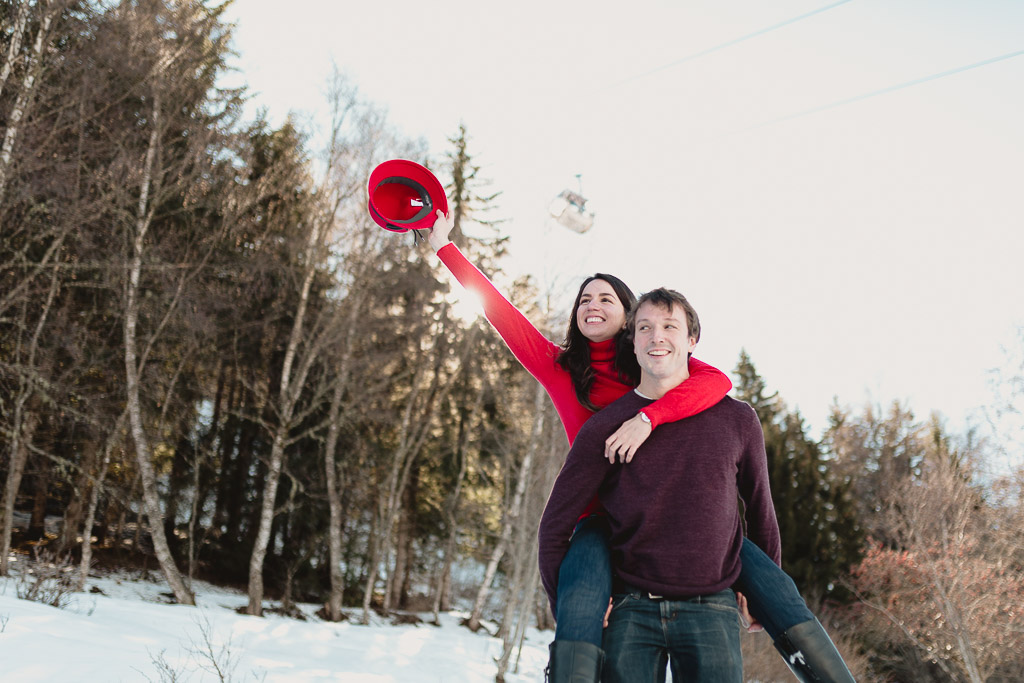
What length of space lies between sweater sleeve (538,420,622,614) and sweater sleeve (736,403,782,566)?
0.42 meters

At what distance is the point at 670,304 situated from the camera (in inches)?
80.6

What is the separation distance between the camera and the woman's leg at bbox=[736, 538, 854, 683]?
1.73 meters

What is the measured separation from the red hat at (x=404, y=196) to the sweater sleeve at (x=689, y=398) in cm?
122

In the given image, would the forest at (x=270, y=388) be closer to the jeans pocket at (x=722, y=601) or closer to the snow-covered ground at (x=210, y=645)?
the snow-covered ground at (x=210, y=645)

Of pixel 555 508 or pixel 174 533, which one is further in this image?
pixel 174 533

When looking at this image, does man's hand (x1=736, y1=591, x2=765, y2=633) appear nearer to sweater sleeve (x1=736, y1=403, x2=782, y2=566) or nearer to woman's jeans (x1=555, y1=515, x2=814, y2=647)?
woman's jeans (x1=555, y1=515, x2=814, y2=647)

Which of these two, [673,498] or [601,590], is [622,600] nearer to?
[601,590]

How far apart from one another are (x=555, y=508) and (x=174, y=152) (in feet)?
43.7

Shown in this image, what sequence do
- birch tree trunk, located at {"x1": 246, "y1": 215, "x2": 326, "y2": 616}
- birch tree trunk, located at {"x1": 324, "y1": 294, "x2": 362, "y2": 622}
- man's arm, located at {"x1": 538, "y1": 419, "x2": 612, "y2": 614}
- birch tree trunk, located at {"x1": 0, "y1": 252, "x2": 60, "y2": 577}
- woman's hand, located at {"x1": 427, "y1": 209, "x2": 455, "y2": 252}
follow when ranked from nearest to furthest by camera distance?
man's arm, located at {"x1": 538, "y1": 419, "x2": 612, "y2": 614} < woman's hand, located at {"x1": 427, "y1": 209, "x2": 455, "y2": 252} < birch tree trunk, located at {"x1": 0, "y1": 252, "x2": 60, "y2": 577} < birch tree trunk, located at {"x1": 246, "y1": 215, "x2": 326, "y2": 616} < birch tree trunk, located at {"x1": 324, "y1": 294, "x2": 362, "y2": 622}

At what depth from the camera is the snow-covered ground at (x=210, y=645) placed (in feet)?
17.1

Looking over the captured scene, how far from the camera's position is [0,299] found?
416 inches

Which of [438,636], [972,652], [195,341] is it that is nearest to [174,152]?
[195,341]

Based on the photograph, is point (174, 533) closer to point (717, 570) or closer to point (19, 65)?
point (19, 65)

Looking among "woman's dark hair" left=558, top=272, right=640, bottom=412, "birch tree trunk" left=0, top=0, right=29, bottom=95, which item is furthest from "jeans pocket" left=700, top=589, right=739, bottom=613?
"birch tree trunk" left=0, top=0, right=29, bottom=95
